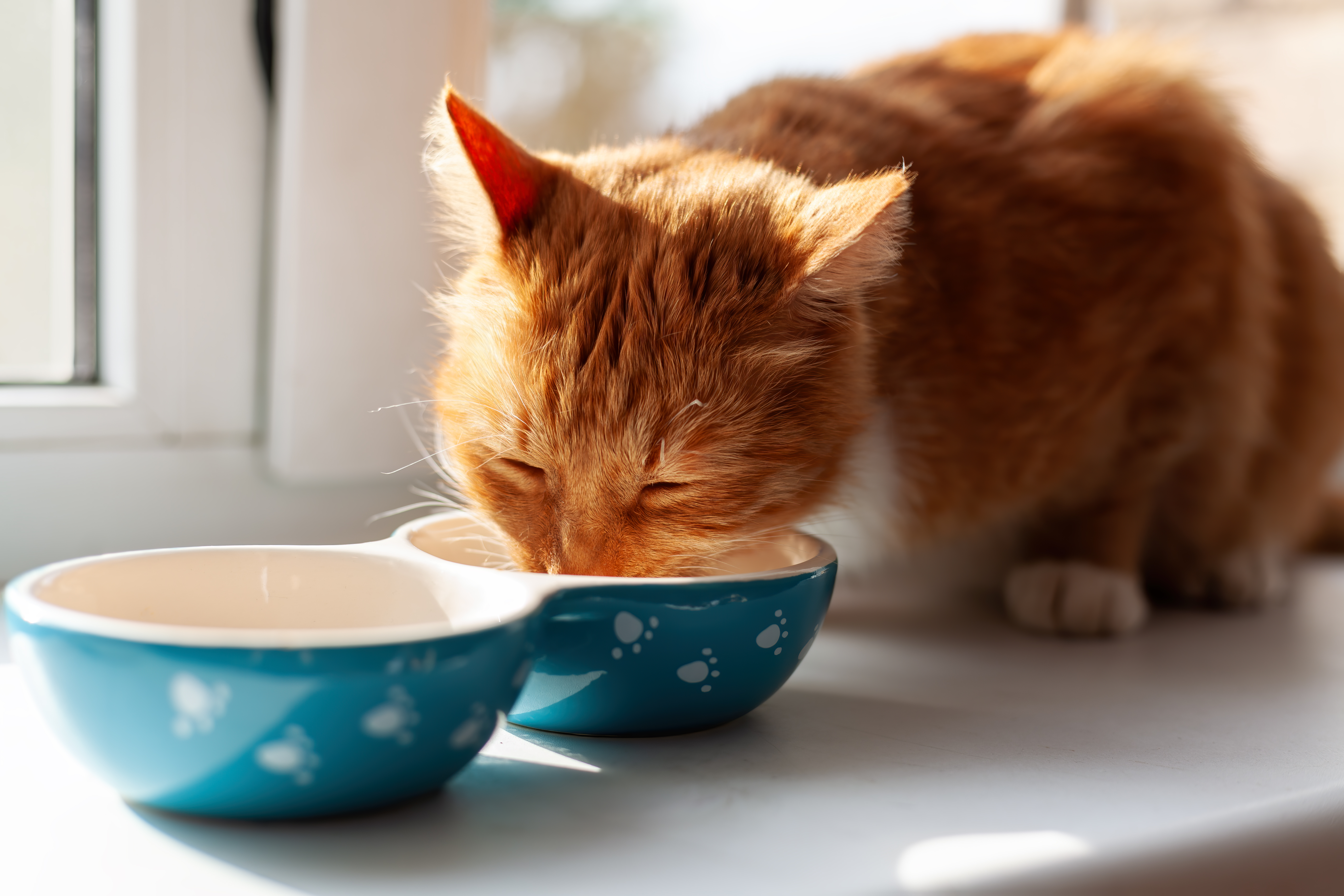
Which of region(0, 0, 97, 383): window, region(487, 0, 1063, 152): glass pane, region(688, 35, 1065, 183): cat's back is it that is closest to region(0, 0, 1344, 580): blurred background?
region(0, 0, 97, 383): window

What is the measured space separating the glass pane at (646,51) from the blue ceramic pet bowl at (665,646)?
3.12 ft

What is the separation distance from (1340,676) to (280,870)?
41.0 inches

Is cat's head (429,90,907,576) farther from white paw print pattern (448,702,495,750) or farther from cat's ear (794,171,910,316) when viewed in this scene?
white paw print pattern (448,702,495,750)

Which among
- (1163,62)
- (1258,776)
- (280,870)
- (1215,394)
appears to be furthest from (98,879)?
(1163,62)

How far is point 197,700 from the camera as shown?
0.57m

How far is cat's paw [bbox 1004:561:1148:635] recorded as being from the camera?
4.23 feet

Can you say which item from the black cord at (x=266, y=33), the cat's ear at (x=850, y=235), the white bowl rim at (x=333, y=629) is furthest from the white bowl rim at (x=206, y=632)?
the black cord at (x=266, y=33)

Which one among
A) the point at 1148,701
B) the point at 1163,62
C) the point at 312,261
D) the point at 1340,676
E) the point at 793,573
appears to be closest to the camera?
the point at 793,573

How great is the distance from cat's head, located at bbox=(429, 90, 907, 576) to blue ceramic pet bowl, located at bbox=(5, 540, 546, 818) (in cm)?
22

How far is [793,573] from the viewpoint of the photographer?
80cm

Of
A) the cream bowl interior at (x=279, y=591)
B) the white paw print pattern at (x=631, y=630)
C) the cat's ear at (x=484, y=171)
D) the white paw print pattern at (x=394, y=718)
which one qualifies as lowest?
the white paw print pattern at (x=394, y=718)

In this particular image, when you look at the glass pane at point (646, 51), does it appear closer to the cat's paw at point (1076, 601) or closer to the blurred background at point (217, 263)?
the blurred background at point (217, 263)

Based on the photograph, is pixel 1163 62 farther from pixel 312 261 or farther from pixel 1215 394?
pixel 312 261

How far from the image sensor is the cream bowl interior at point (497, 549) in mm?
904
